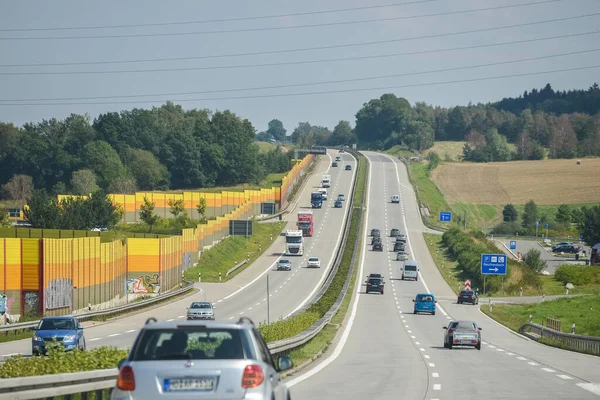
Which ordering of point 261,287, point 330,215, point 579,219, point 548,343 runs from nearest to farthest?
1. point 548,343
2. point 261,287
3. point 330,215
4. point 579,219

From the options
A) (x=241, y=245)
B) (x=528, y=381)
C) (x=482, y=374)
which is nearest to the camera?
(x=528, y=381)

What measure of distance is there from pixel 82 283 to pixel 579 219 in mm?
115524

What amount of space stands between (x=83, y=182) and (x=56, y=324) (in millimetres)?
135360

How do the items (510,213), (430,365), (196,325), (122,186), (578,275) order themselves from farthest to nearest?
(122,186), (510,213), (578,275), (430,365), (196,325)

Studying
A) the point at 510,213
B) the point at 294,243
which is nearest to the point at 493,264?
the point at 294,243

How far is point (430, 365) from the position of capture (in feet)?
98.0

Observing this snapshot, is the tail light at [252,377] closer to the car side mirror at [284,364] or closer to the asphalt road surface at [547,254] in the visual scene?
the car side mirror at [284,364]

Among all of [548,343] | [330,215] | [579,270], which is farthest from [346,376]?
[330,215]

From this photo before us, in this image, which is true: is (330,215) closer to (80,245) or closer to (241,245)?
(241,245)

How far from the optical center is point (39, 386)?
1442 centimetres

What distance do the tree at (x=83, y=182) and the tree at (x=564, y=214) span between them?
2917 inches

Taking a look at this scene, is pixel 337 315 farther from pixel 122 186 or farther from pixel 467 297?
pixel 122 186

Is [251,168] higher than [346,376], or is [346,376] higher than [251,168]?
[251,168]

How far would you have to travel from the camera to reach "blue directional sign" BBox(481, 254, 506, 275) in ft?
273
